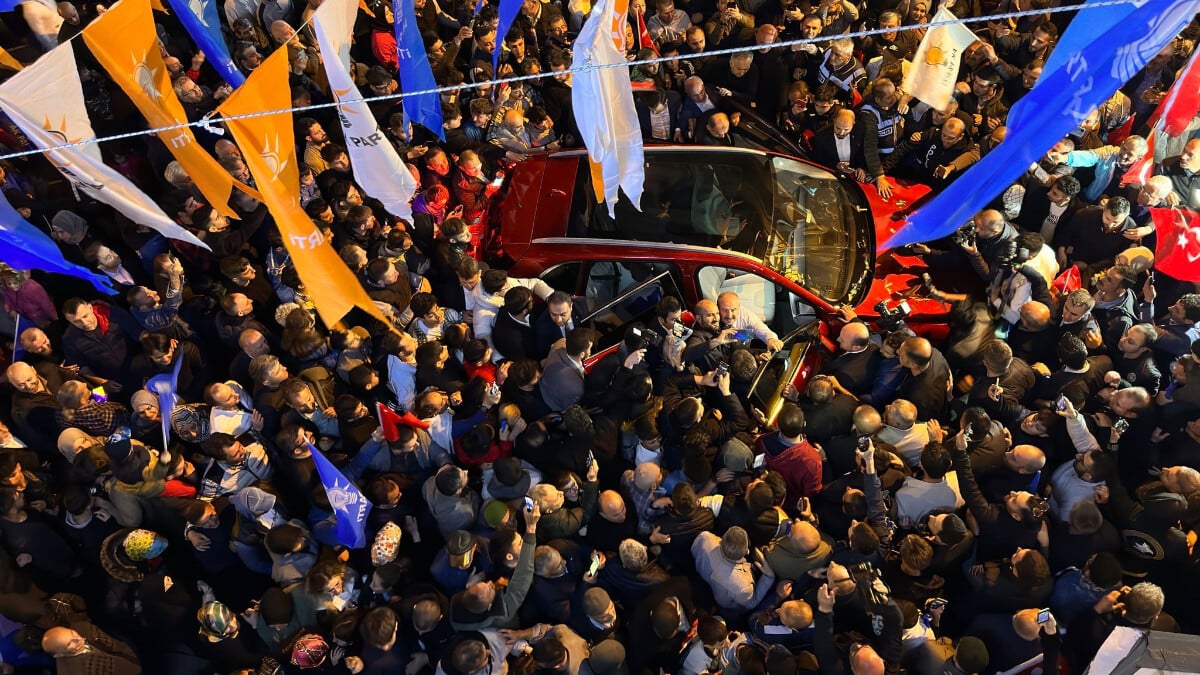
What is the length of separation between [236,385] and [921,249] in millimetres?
5364

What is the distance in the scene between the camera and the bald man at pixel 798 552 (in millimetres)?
4746

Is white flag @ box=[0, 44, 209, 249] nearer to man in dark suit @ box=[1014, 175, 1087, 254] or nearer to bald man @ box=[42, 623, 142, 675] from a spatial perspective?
bald man @ box=[42, 623, 142, 675]

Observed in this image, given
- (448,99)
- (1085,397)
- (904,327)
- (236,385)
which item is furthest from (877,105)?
(236,385)

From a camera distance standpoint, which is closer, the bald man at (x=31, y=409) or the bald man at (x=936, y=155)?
the bald man at (x=31, y=409)

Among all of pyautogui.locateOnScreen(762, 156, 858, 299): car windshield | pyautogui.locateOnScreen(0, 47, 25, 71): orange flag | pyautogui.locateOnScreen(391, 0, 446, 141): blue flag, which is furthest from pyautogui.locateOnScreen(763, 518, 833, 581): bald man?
pyautogui.locateOnScreen(0, 47, 25, 71): orange flag

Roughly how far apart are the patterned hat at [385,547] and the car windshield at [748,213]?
105 inches

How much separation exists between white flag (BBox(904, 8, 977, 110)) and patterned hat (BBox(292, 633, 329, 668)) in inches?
226

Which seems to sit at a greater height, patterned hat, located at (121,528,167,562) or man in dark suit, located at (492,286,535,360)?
man in dark suit, located at (492,286,535,360)

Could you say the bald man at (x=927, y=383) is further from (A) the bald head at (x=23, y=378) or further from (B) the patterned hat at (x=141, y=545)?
(A) the bald head at (x=23, y=378)

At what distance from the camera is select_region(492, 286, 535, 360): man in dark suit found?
5.91 m

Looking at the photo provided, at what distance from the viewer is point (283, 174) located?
16.3ft

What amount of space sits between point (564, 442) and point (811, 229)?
2536mm

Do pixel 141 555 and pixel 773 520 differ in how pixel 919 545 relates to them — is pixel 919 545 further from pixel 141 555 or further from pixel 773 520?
pixel 141 555

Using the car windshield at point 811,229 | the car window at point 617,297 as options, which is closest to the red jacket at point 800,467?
the car windshield at point 811,229
